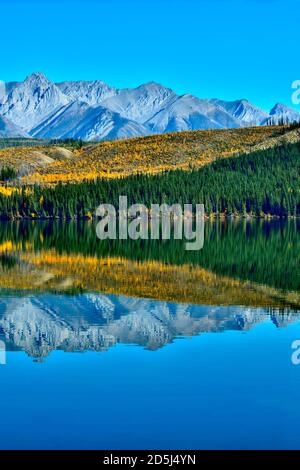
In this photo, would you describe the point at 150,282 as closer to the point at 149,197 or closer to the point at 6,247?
the point at 6,247

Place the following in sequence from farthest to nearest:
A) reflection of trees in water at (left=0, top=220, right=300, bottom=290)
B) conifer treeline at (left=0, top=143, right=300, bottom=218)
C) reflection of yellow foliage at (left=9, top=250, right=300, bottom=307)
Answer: conifer treeline at (left=0, top=143, right=300, bottom=218)
reflection of trees in water at (left=0, top=220, right=300, bottom=290)
reflection of yellow foliage at (left=9, top=250, right=300, bottom=307)

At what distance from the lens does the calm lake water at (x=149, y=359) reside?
22.4m

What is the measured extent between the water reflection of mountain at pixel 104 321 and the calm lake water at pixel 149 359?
6cm

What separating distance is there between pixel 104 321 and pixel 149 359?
9040 millimetres

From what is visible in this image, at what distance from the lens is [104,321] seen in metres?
39.2

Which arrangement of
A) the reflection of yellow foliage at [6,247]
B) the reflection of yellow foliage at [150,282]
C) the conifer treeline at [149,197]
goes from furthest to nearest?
the conifer treeline at [149,197] → the reflection of yellow foliage at [6,247] → the reflection of yellow foliage at [150,282]

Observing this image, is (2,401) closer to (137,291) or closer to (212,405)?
(212,405)

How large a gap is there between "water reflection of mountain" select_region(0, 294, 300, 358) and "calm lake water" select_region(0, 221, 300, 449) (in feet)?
0.21

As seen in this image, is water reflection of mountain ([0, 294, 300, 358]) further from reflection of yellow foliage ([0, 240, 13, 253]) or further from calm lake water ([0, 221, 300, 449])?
reflection of yellow foliage ([0, 240, 13, 253])

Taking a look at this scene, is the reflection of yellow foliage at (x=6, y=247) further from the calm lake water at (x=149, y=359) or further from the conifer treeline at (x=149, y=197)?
the conifer treeline at (x=149, y=197)

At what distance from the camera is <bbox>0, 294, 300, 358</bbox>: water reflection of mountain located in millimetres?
34000

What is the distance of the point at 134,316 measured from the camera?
1596 inches
